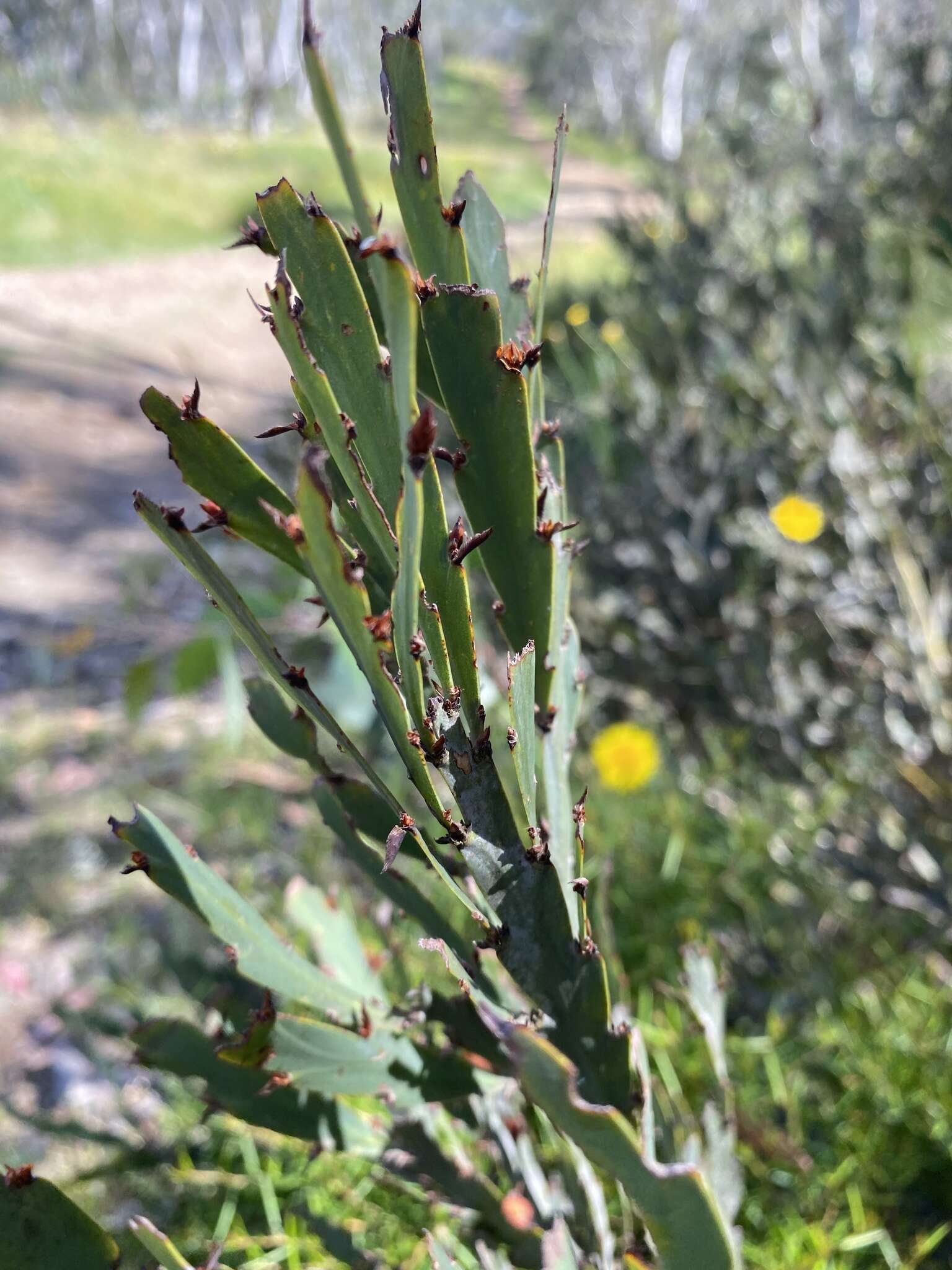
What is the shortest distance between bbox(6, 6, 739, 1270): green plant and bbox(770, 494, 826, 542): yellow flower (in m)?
1.49

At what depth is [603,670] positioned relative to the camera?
2.48 metres

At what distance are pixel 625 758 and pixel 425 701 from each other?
1.46 meters

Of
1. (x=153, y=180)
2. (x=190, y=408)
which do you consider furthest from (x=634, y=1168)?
(x=153, y=180)

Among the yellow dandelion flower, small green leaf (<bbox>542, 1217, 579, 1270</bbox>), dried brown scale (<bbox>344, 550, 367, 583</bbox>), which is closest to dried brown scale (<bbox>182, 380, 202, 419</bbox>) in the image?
dried brown scale (<bbox>344, 550, 367, 583</bbox>)

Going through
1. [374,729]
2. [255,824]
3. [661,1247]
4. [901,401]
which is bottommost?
[661,1247]

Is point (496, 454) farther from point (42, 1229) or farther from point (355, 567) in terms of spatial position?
point (42, 1229)

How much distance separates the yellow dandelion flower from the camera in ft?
14.4

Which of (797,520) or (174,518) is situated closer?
(174,518)

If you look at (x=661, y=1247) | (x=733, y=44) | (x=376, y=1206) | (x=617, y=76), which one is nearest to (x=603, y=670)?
(x=376, y=1206)

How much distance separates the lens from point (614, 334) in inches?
178

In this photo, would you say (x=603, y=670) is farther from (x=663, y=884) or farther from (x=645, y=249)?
(x=645, y=249)

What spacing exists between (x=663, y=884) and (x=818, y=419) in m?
1.27

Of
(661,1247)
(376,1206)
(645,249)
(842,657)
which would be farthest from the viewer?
(645,249)

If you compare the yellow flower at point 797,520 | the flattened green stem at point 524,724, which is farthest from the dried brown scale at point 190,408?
the yellow flower at point 797,520
